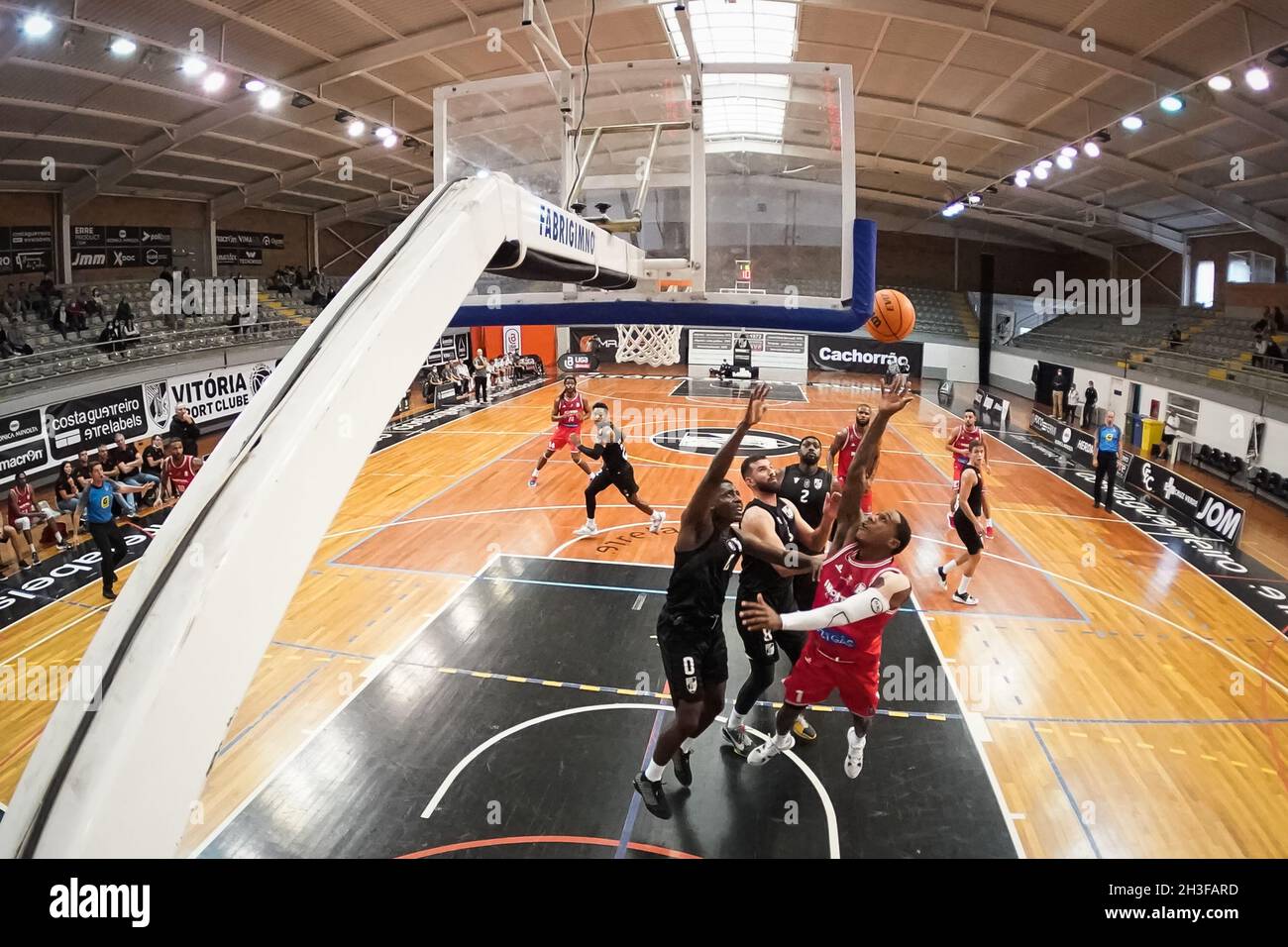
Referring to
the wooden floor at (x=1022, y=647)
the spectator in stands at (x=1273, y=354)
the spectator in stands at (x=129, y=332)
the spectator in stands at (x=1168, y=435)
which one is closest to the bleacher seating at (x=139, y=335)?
the spectator in stands at (x=129, y=332)

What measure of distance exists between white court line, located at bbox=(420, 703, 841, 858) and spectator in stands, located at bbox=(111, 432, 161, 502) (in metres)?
9.04

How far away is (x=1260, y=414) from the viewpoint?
47.8ft

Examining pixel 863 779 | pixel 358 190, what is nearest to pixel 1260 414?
pixel 863 779

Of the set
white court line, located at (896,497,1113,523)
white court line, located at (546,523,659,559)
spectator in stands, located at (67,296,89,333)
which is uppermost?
spectator in stands, located at (67,296,89,333)

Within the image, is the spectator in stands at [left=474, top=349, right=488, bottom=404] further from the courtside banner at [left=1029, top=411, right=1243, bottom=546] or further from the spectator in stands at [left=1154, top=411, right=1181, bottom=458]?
the spectator in stands at [left=1154, top=411, right=1181, bottom=458]

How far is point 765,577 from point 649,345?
26.3 meters

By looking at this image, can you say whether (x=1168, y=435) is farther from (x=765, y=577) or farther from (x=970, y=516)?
(x=765, y=577)

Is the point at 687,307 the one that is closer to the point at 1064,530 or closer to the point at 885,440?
the point at 1064,530

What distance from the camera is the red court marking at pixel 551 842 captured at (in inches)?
175

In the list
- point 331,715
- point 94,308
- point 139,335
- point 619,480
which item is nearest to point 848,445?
point 619,480

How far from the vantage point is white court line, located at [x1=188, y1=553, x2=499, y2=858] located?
467 cm

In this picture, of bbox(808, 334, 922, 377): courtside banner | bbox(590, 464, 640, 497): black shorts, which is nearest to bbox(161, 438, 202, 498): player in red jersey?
bbox(590, 464, 640, 497): black shorts

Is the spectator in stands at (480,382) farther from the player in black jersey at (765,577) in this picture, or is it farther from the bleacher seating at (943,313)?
the player in black jersey at (765,577)

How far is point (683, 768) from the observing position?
5.12 metres
